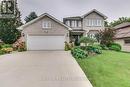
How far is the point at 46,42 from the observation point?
41531mm

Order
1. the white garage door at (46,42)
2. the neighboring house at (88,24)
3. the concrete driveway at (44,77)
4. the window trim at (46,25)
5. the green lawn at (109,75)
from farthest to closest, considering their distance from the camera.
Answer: the neighboring house at (88,24), the window trim at (46,25), the white garage door at (46,42), the green lawn at (109,75), the concrete driveway at (44,77)

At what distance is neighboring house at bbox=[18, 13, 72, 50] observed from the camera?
41.3m

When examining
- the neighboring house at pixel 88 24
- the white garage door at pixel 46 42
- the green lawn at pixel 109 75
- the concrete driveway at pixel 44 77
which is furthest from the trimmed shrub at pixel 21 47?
the green lawn at pixel 109 75

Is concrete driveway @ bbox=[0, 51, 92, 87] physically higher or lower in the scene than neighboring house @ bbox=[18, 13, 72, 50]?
lower

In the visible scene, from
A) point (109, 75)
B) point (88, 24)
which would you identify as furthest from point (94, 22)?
point (109, 75)

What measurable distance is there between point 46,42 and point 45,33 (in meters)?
1.43

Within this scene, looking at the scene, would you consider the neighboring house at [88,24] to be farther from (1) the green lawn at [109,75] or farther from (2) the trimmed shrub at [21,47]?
(1) the green lawn at [109,75]

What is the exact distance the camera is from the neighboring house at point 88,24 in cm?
5291

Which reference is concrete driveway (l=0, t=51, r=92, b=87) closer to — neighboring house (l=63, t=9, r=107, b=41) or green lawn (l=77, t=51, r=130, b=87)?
green lawn (l=77, t=51, r=130, b=87)

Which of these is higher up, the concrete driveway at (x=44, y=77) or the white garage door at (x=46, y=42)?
the white garage door at (x=46, y=42)

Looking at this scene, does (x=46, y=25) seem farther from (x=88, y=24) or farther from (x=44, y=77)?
(x=44, y=77)

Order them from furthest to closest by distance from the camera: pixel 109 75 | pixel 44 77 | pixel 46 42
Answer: pixel 46 42 → pixel 109 75 → pixel 44 77

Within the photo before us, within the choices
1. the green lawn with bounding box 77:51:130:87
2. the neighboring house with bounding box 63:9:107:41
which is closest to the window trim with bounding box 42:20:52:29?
the neighboring house with bounding box 63:9:107:41

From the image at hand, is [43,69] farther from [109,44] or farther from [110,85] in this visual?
[109,44]
